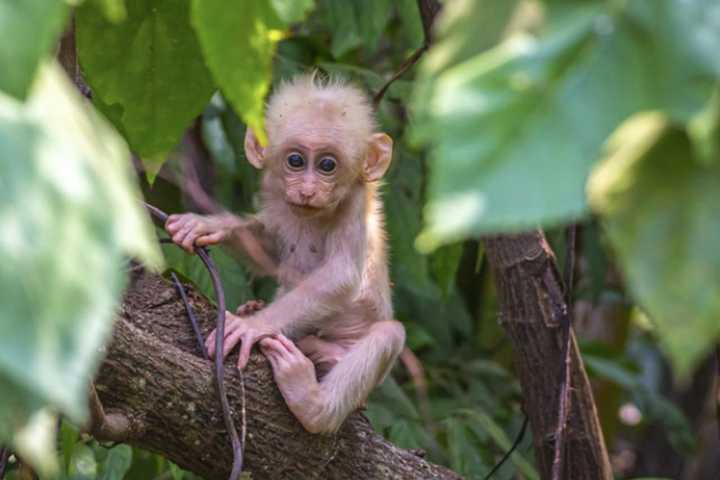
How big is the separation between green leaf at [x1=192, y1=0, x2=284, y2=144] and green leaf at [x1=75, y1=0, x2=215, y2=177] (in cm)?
55

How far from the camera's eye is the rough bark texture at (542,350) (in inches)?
127

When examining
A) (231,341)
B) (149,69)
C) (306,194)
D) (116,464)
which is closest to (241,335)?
(231,341)

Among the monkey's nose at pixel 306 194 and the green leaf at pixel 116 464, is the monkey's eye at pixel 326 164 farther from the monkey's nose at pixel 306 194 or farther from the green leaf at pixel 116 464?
the green leaf at pixel 116 464

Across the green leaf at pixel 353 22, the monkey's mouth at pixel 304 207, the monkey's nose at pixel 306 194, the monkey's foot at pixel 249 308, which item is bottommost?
the monkey's foot at pixel 249 308

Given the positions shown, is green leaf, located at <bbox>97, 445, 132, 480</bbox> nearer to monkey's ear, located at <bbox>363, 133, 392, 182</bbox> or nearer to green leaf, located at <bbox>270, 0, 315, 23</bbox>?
monkey's ear, located at <bbox>363, 133, 392, 182</bbox>

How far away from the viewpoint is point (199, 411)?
8.10ft

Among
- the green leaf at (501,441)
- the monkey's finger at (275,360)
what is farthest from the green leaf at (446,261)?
the monkey's finger at (275,360)

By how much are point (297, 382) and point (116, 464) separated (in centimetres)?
91

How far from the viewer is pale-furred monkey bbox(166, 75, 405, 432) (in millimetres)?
3242

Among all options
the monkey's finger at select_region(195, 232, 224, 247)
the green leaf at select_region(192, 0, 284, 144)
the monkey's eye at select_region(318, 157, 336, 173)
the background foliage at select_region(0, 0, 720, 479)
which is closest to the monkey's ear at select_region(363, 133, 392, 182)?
the monkey's eye at select_region(318, 157, 336, 173)

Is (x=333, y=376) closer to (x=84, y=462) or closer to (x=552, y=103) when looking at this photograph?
(x=84, y=462)

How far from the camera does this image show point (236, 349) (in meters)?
2.72

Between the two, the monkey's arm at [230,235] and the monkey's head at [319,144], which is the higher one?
the monkey's head at [319,144]

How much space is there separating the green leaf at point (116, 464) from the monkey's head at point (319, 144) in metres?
Answer: 0.83
